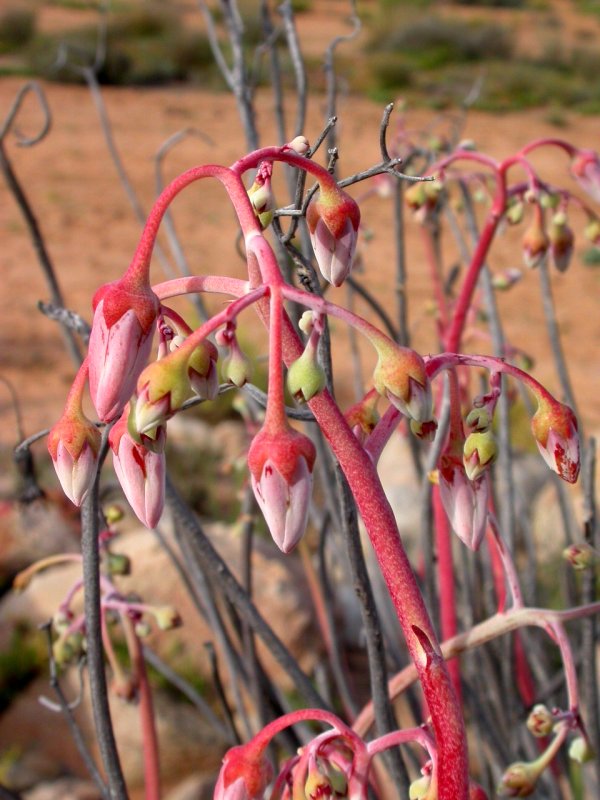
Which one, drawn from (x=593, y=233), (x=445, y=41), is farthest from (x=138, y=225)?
(x=445, y=41)

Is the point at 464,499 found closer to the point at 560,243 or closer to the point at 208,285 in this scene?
the point at 208,285

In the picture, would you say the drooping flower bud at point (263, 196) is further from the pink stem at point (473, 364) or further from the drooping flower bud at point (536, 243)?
the drooping flower bud at point (536, 243)

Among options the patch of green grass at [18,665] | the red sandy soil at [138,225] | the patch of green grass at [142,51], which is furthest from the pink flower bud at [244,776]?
the patch of green grass at [142,51]

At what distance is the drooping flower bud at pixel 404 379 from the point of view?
50 centimetres

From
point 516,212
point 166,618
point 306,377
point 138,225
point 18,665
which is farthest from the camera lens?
point 138,225

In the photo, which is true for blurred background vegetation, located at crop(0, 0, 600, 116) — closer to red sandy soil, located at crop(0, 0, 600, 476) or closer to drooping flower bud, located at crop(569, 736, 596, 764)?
red sandy soil, located at crop(0, 0, 600, 476)

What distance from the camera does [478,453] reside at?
1.92ft

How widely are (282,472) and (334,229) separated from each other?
0.47 feet

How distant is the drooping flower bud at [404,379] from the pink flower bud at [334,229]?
0.08 m

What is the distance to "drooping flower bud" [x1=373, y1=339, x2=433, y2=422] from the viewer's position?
50cm

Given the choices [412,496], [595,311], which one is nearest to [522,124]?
[595,311]

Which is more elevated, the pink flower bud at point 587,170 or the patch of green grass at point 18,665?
the pink flower bud at point 587,170

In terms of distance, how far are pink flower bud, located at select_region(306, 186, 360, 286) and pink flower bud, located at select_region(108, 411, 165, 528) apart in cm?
15

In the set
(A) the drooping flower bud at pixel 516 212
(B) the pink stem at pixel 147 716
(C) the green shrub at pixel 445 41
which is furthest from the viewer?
(C) the green shrub at pixel 445 41
